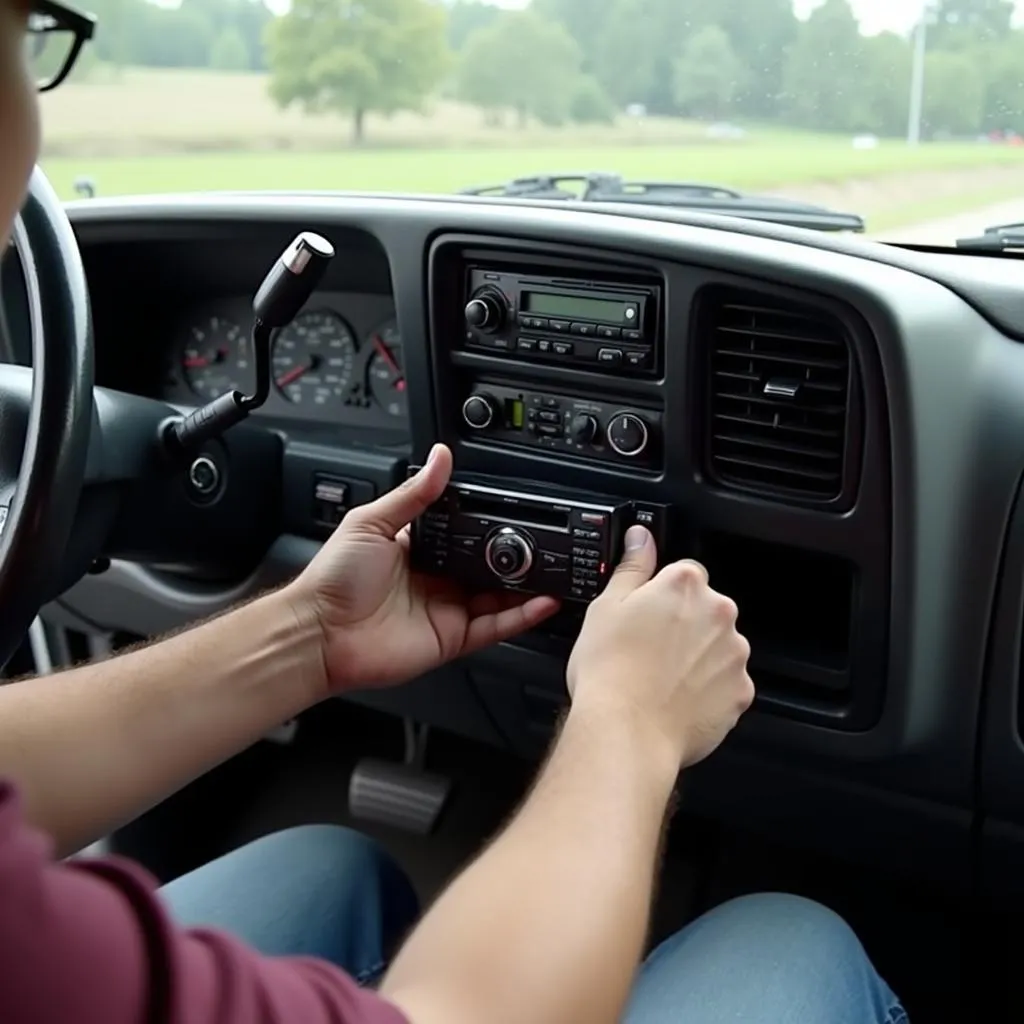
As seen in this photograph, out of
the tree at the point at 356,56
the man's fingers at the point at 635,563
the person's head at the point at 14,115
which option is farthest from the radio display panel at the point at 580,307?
the person's head at the point at 14,115

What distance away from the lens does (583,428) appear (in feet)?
4.81

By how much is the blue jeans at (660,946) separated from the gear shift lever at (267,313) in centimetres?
45

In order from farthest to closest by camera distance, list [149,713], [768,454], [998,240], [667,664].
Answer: [998,240] → [768,454] → [149,713] → [667,664]

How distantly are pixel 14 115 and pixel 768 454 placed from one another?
0.88m

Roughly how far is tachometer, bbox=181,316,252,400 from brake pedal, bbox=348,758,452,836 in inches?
25.0

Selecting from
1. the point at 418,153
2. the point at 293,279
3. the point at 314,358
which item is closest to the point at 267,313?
the point at 293,279

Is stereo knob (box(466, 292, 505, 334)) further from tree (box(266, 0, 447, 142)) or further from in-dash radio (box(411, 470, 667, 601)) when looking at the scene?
tree (box(266, 0, 447, 142))

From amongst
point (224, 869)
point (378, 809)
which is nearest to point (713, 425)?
point (224, 869)

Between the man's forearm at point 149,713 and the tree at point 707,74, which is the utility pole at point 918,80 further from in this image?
the man's forearm at point 149,713

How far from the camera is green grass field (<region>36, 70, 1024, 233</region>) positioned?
1586 millimetres

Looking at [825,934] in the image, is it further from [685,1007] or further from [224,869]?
[224,869]

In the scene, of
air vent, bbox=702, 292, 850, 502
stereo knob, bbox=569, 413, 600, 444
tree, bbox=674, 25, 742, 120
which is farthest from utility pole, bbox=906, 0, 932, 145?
stereo knob, bbox=569, 413, 600, 444

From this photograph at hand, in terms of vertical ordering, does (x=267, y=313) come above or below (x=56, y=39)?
below

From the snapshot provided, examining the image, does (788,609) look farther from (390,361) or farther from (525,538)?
(390,361)
